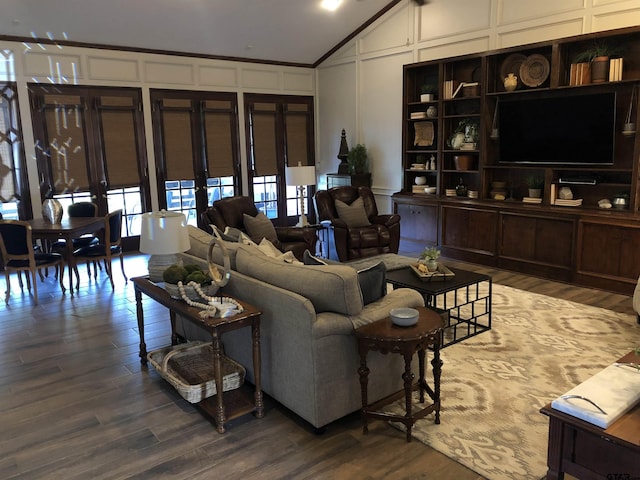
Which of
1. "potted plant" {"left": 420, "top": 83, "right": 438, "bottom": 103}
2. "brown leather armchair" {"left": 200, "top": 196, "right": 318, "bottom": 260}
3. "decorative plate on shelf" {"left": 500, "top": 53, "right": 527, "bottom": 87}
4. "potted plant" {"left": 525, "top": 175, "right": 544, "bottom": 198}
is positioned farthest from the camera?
"potted plant" {"left": 420, "top": 83, "right": 438, "bottom": 103}

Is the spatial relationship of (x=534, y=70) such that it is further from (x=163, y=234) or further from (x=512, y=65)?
(x=163, y=234)

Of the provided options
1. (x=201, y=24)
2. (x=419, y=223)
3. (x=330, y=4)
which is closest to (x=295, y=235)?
(x=419, y=223)

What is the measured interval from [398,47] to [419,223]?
277 centimetres

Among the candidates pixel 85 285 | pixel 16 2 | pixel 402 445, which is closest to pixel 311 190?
pixel 85 285

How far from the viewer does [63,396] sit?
11.5ft

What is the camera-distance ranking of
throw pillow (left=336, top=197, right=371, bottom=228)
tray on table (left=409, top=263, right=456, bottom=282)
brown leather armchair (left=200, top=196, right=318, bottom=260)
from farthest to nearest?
throw pillow (left=336, top=197, right=371, bottom=228), brown leather armchair (left=200, top=196, right=318, bottom=260), tray on table (left=409, top=263, right=456, bottom=282)

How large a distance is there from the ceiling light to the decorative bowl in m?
5.95

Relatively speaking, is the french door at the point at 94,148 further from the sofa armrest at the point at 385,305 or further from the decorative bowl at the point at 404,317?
the decorative bowl at the point at 404,317

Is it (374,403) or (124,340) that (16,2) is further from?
(374,403)

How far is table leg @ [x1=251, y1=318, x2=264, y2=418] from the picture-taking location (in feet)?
Result: 9.87

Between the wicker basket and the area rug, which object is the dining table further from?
the area rug

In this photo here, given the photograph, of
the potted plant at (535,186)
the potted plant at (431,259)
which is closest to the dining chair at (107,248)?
the potted plant at (431,259)

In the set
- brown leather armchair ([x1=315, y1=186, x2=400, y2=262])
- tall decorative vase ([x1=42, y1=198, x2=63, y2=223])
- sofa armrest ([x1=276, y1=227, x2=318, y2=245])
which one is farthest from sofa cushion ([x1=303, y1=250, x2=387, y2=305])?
tall decorative vase ([x1=42, y1=198, x2=63, y2=223])

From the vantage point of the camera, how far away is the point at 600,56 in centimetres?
561
